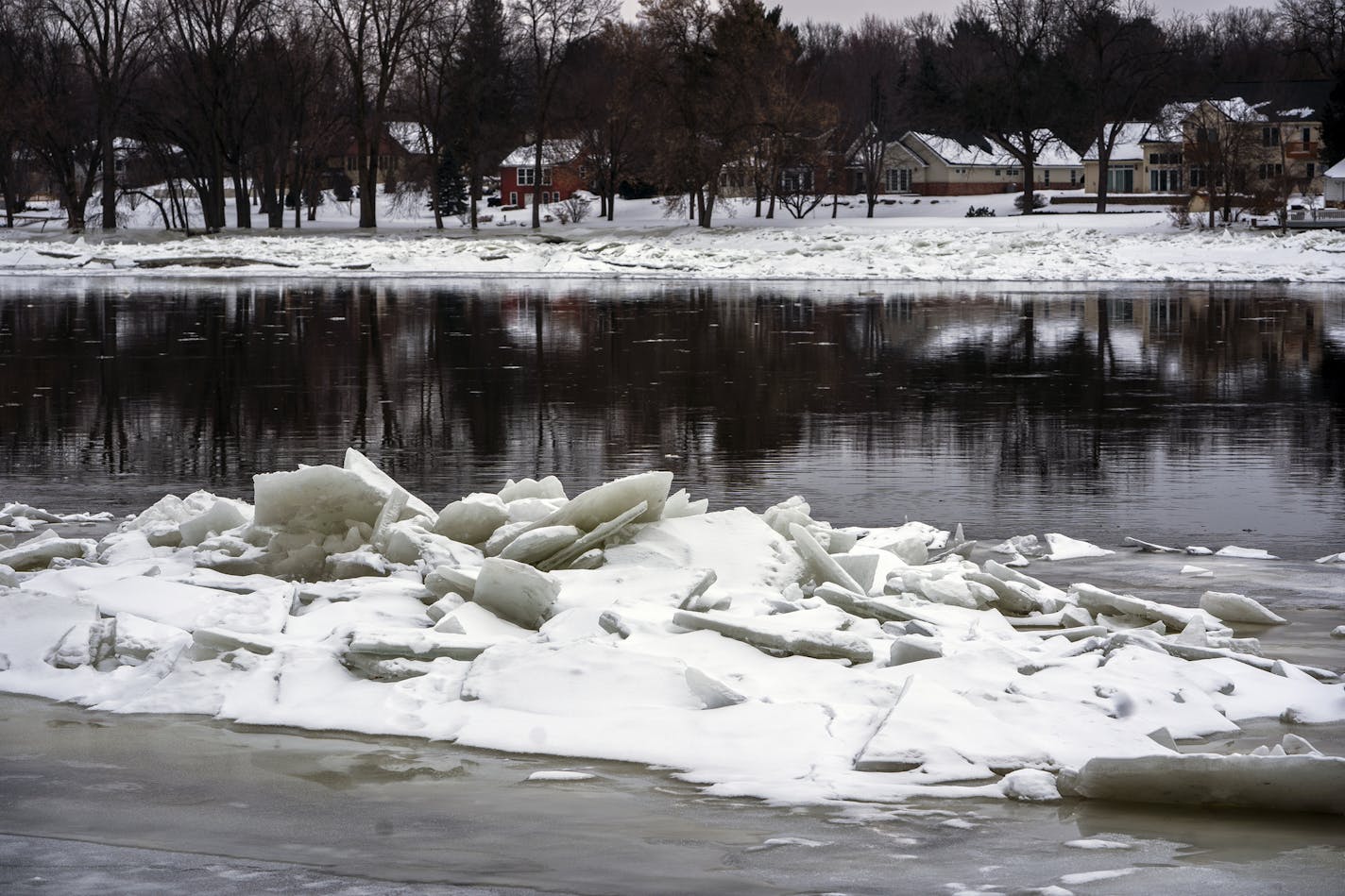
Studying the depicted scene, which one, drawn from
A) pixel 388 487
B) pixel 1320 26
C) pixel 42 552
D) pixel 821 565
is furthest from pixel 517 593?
pixel 1320 26

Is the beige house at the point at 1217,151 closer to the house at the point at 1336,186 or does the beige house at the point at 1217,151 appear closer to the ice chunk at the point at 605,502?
the house at the point at 1336,186

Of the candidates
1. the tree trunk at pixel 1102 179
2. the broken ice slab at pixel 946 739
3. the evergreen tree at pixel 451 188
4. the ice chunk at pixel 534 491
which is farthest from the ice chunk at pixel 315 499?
the evergreen tree at pixel 451 188

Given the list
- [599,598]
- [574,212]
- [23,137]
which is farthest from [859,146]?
[599,598]

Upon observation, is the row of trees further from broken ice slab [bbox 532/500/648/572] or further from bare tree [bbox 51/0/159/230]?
broken ice slab [bbox 532/500/648/572]

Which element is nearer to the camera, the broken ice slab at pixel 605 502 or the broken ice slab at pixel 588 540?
the broken ice slab at pixel 588 540

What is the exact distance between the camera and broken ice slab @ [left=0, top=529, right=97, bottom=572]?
8.28 meters

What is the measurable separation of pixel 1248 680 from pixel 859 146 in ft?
249

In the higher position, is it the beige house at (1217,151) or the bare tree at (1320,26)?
the bare tree at (1320,26)

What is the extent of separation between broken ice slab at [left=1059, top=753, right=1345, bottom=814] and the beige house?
5254cm

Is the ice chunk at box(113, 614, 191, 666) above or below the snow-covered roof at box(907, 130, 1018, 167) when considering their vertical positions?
below

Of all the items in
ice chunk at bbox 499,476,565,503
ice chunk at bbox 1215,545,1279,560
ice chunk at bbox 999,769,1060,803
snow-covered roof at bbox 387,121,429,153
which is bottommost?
ice chunk at bbox 999,769,1060,803

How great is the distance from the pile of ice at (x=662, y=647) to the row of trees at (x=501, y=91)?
5512cm

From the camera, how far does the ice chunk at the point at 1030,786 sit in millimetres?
5242

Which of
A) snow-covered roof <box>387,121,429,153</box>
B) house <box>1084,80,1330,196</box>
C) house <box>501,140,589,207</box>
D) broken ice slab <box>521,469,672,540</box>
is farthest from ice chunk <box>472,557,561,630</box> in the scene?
snow-covered roof <box>387,121,429,153</box>
